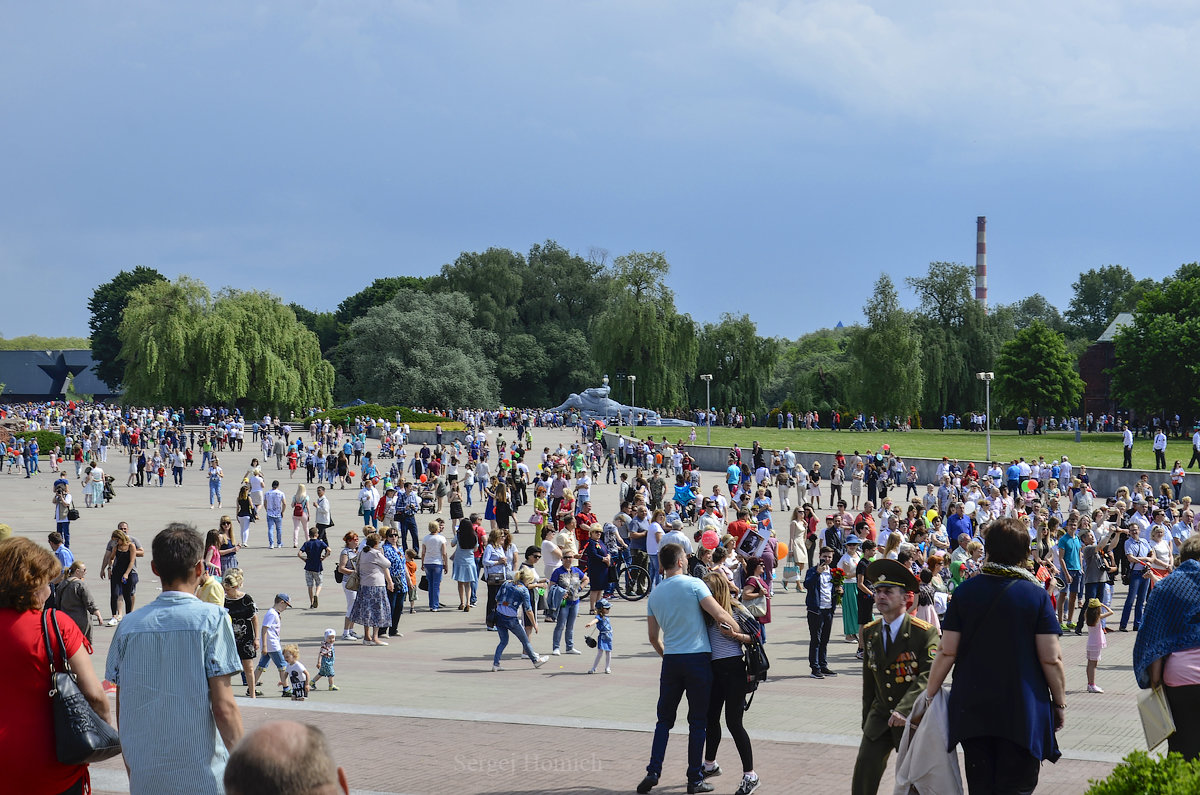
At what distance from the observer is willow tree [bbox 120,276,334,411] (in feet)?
214

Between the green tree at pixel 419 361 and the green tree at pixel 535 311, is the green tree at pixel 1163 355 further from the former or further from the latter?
the green tree at pixel 419 361

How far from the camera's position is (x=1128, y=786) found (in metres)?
3.95

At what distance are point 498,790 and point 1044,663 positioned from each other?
3.95 meters

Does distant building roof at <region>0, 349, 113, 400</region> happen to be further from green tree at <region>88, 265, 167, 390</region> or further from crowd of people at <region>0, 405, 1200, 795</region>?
crowd of people at <region>0, 405, 1200, 795</region>

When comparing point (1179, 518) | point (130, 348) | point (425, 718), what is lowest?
point (425, 718)

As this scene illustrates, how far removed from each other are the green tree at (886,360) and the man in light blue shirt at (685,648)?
62477 millimetres

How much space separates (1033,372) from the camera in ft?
242

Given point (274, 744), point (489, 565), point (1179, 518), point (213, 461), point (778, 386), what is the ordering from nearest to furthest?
point (274, 744), point (489, 565), point (1179, 518), point (213, 461), point (778, 386)

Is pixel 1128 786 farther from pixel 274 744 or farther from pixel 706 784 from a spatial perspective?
pixel 706 784

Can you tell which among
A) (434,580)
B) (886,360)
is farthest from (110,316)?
(434,580)

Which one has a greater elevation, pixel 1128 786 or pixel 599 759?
pixel 1128 786

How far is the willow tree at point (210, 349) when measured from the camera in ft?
214

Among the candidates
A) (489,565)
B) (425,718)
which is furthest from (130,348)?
(425,718)

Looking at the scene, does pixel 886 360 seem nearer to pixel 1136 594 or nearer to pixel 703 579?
pixel 1136 594
